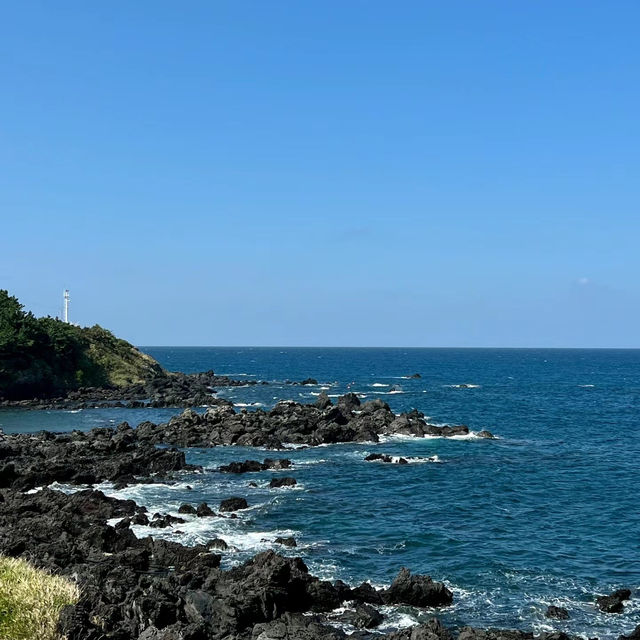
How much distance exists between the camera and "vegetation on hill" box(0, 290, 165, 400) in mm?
117625

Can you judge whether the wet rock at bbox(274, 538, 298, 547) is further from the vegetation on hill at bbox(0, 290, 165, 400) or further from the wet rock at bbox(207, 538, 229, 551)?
the vegetation on hill at bbox(0, 290, 165, 400)

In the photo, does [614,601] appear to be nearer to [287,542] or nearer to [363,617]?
[363,617]

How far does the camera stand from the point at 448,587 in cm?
3297

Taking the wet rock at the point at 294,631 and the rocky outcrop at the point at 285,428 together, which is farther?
the rocky outcrop at the point at 285,428

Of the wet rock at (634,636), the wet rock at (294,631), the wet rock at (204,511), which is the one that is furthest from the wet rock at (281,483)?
the wet rock at (634,636)

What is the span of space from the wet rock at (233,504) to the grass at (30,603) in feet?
76.0

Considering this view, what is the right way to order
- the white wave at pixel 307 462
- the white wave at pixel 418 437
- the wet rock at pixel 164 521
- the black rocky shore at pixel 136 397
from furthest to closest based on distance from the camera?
the black rocky shore at pixel 136 397, the white wave at pixel 418 437, the white wave at pixel 307 462, the wet rock at pixel 164 521

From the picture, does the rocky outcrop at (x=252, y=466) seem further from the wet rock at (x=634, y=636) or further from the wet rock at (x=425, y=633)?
the wet rock at (x=634, y=636)

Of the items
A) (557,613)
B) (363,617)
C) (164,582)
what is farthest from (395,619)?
(164,582)

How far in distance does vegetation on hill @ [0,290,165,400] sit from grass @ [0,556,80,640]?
101 m

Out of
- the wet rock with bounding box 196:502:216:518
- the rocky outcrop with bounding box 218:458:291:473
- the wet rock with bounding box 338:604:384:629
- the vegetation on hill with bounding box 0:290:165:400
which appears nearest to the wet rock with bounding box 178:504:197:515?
the wet rock with bounding box 196:502:216:518

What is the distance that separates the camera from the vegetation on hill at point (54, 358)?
11762 centimetres

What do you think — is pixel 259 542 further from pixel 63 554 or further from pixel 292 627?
pixel 292 627

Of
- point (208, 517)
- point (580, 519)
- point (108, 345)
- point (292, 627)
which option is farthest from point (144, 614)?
point (108, 345)
